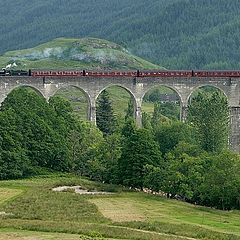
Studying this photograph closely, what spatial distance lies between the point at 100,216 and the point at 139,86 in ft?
159

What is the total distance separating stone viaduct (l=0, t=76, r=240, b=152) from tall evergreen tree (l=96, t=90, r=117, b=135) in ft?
9.50

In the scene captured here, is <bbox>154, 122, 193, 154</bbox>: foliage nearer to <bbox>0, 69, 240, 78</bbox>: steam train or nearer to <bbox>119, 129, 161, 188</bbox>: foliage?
<bbox>119, 129, 161, 188</bbox>: foliage

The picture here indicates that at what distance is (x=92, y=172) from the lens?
86812 millimetres

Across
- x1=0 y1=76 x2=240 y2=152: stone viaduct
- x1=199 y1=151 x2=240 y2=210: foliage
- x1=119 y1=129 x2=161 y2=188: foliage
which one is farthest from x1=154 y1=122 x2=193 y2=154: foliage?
x1=199 y1=151 x2=240 y2=210: foliage

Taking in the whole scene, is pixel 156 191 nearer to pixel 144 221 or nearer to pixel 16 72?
pixel 144 221

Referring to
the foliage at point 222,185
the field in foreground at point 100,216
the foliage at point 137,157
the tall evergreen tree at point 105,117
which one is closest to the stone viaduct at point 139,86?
the tall evergreen tree at point 105,117

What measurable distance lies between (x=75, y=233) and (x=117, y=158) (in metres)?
33.1

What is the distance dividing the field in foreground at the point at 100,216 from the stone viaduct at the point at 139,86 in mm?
24997

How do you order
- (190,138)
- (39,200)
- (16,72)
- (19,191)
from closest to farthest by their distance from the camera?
(39,200)
(19,191)
(190,138)
(16,72)

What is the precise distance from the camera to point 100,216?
198ft

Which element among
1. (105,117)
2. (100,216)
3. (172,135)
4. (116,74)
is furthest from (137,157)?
(105,117)

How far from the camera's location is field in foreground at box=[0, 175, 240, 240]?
170 ft

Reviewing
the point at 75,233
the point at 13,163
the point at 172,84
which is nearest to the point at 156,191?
the point at 13,163

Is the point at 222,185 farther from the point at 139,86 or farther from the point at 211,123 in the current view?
the point at 139,86
